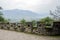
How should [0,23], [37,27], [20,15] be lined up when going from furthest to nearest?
[20,15]
[0,23]
[37,27]

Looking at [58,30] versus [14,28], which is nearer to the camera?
[58,30]

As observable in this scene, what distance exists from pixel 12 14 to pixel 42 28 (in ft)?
24.2

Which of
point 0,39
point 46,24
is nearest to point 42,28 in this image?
point 46,24

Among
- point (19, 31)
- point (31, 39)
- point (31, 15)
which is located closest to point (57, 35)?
point (31, 39)

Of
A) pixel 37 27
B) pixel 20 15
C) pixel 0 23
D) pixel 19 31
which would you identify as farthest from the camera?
pixel 20 15

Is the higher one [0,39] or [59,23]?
[59,23]

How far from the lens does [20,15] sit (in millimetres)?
16047

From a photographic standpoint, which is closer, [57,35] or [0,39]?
[0,39]

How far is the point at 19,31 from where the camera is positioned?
422 inches

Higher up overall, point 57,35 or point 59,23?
point 59,23

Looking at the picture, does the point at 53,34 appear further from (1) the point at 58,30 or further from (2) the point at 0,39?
(2) the point at 0,39

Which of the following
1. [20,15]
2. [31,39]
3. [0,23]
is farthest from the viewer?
[20,15]

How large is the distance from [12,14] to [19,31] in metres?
5.68

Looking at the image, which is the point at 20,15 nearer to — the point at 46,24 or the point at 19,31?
the point at 19,31
